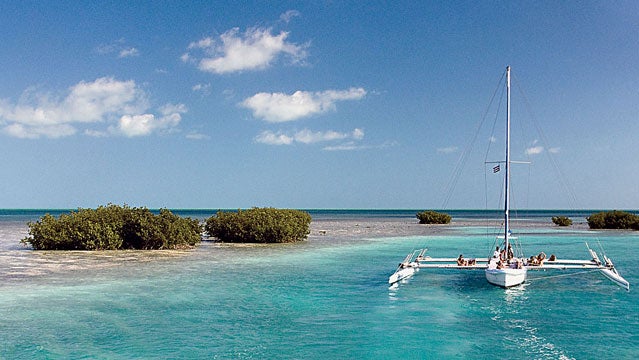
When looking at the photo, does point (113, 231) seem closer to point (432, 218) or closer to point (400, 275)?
point (400, 275)

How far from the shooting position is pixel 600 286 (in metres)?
24.6

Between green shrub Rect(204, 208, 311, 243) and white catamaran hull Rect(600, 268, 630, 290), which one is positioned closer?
white catamaran hull Rect(600, 268, 630, 290)

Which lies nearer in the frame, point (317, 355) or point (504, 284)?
point (317, 355)

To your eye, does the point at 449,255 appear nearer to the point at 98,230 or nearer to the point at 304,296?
Answer: the point at 304,296

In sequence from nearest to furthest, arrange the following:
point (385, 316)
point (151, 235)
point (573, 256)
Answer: point (385, 316), point (573, 256), point (151, 235)

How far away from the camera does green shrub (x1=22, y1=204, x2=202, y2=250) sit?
39.3 m

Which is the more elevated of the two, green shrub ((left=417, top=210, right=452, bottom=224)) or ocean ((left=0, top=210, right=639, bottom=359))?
green shrub ((left=417, top=210, right=452, bottom=224))

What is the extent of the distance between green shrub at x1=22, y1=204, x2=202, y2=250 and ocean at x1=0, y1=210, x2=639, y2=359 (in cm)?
810

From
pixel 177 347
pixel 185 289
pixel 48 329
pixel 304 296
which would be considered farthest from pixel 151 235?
pixel 177 347

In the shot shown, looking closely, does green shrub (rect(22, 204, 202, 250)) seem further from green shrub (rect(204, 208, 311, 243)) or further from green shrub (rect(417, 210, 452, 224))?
green shrub (rect(417, 210, 452, 224))

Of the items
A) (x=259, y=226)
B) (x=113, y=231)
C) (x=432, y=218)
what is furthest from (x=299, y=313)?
(x=432, y=218)

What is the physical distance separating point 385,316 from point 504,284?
308 inches

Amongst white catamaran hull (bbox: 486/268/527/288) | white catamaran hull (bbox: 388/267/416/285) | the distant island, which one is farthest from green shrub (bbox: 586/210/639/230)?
white catamaran hull (bbox: 388/267/416/285)

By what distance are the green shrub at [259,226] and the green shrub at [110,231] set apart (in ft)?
22.0
